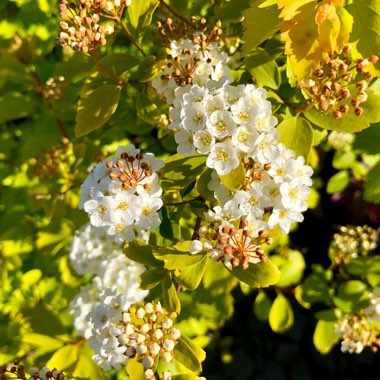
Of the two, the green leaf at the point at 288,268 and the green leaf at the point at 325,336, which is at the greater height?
the green leaf at the point at 288,268

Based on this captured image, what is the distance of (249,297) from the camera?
295 cm

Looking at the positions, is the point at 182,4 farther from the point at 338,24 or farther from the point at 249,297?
the point at 249,297

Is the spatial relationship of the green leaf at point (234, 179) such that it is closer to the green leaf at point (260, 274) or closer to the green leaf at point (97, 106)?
the green leaf at point (260, 274)

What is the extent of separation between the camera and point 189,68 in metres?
1.27

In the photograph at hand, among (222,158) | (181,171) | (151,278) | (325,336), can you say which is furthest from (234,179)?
(325,336)

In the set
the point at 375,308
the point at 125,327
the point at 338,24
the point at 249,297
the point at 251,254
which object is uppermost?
the point at 338,24

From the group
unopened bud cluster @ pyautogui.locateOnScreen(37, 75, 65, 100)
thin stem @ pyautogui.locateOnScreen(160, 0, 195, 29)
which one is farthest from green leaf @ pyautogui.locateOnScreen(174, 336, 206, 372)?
unopened bud cluster @ pyautogui.locateOnScreen(37, 75, 65, 100)

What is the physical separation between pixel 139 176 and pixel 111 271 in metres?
0.64

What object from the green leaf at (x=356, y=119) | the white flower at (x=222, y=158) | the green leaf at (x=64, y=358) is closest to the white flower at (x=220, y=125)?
the white flower at (x=222, y=158)

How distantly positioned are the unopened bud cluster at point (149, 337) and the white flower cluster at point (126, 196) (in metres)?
0.21

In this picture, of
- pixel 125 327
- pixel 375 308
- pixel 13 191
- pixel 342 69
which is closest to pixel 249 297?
pixel 375 308

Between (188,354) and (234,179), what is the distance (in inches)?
19.0

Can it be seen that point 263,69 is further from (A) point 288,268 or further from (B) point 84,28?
(A) point 288,268

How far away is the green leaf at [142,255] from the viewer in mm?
1302
